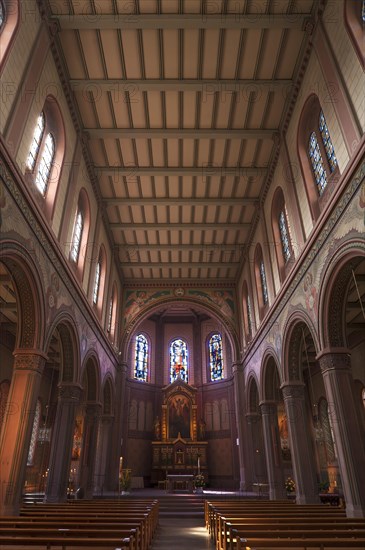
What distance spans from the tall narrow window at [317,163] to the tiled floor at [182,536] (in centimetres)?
986

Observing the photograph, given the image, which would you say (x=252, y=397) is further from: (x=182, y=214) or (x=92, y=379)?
(x=182, y=214)

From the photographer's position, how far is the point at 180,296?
24797 mm

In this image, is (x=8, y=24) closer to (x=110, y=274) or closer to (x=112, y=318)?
(x=110, y=274)

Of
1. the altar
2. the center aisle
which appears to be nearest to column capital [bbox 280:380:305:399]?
the center aisle

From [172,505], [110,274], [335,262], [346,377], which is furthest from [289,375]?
[110,274]

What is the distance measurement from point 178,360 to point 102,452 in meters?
11.1

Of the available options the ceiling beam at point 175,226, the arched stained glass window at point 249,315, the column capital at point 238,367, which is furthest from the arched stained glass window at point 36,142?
the column capital at point 238,367

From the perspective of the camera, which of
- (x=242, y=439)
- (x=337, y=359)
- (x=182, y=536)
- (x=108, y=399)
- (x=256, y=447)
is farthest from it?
(x=108, y=399)

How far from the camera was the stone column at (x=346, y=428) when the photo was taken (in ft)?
31.1

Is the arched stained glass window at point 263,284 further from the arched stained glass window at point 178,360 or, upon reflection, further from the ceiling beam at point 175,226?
the arched stained glass window at point 178,360

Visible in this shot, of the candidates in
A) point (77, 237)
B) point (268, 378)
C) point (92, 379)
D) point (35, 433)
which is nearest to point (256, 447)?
point (268, 378)

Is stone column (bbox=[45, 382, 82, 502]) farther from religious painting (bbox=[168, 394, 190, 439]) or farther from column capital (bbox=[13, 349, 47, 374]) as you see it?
religious painting (bbox=[168, 394, 190, 439])

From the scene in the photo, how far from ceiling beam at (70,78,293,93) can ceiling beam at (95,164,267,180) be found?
372cm

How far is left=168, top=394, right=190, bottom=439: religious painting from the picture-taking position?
89.5 feet
